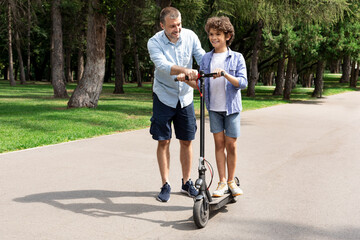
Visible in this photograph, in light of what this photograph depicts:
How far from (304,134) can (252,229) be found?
6426mm

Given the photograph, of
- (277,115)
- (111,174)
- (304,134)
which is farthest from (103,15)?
(111,174)

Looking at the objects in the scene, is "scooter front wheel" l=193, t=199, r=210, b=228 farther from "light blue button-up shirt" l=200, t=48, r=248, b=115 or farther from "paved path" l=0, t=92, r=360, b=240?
"light blue button-up shirt" l=200, t=48, r=248, b=115

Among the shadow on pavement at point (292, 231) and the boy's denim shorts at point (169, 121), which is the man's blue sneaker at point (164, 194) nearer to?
the boy's denim shorts at point (169, 121)

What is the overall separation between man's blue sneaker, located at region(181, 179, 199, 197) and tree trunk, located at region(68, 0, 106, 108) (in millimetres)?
10613

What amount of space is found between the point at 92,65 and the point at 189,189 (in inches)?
426

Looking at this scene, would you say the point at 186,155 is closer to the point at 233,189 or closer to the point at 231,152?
the point at 231,152

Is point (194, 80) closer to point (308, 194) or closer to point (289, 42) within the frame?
point (308, 194)

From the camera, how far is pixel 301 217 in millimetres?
4137

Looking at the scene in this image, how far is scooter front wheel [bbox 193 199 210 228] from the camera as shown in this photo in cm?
369

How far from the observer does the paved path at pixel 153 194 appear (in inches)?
146

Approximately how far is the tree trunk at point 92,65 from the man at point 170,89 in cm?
1043

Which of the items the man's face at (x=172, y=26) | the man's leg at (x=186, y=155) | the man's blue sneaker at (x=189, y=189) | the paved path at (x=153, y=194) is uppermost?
the man's face at (x=172, y=26)

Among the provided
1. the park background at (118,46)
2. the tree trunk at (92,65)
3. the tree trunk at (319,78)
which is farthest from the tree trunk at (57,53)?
the tree trunk at (319,78)

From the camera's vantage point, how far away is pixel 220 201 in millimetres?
4121
